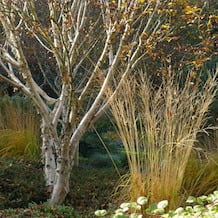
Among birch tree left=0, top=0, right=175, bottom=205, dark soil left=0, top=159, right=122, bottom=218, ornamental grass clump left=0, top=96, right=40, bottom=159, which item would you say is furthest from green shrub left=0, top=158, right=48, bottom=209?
ornamental grass clump left=0, top=96, right=40, bottom=159

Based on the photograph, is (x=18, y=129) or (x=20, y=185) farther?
(x=18, y=129)

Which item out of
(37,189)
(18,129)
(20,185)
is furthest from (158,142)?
(18,129)

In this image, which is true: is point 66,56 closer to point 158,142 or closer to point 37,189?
point 158,142

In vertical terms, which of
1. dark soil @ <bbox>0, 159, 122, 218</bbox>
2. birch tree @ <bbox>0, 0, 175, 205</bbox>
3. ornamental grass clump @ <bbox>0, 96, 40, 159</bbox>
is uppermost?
birch tree @ <bbox>0, 0, 175, 205</bbox>

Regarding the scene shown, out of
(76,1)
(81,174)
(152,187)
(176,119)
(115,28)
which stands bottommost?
(81,174)

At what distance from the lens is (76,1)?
428cm

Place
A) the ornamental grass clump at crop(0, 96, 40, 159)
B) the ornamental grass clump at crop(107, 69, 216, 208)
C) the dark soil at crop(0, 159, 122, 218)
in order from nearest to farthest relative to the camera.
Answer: the ornamental grass clump at crop(107, 69, 216, 208)
the dark soil at crop(0, 159, 122, 218)
the ornamental grass clump at crop(0, 96, 40, 159)

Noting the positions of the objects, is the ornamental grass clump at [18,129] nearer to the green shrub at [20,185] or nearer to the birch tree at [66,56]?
the green shrub at [20,185]

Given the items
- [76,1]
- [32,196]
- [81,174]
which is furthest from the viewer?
[81,174]

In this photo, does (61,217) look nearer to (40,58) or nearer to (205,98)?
(205,98)

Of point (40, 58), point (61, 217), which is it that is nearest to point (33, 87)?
point (61, 217)

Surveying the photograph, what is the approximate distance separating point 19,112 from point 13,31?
2.98 metres

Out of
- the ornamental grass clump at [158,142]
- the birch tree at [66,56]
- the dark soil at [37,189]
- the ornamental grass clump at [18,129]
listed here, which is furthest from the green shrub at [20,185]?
the ornamental grass clump at [158,142]

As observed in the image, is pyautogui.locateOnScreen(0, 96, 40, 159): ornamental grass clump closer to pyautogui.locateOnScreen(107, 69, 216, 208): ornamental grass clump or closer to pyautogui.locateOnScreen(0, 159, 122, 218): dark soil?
pyautogui.locateOnScreen(0, 159, 122, 218): dark soil
